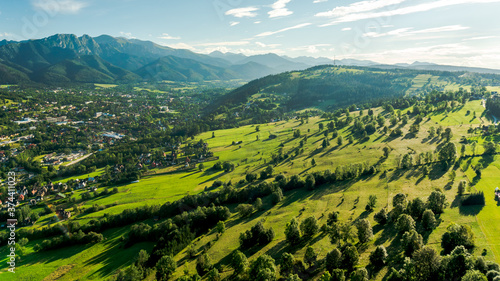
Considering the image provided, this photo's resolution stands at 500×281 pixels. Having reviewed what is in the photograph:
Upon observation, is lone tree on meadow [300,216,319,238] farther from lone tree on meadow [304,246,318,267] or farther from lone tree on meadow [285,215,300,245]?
lone tree on meadow [304,246,318,267]

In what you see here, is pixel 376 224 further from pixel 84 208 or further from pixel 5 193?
pixel 5 193

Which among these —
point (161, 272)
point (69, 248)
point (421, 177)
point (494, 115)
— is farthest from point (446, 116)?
point (69, 248)

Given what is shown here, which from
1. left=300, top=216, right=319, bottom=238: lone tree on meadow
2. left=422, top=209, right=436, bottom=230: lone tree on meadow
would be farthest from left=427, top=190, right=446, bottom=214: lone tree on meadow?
left=300, top=216, right=319, bottom=238: lone tree on meadow

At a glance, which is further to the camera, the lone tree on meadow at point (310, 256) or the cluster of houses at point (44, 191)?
the cluster of houses at point (44, 191)

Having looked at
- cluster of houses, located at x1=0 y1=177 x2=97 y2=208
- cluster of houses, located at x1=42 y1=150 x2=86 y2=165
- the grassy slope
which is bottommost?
the grassy slope

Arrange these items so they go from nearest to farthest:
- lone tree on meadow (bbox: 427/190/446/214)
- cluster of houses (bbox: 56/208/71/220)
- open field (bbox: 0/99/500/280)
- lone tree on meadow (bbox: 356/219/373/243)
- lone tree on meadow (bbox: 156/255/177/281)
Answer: lone tree on meadow (bbox: 356/219/373/243)
lone tree on meadow (bbox: 156/255/177/281)
open field (bbox: 0/99/500/280)
lone tree on meadow (bbox: 427/190/446/214)
cluster of houses (bbox: 56/208/71/220)

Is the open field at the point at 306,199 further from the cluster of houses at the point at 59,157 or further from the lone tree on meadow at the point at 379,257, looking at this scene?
the cluster of houses at the point at 59,157

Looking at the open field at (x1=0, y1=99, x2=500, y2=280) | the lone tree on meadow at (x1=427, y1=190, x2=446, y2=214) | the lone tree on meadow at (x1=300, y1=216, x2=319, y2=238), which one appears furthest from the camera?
the lone tree on meadow at (x1=427, y1=190, x2=446, y2=214)

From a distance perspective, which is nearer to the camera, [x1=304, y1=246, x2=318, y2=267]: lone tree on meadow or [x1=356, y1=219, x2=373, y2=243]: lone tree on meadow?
[x1=304, y1=246, x2=318, y2=267]: lone tree on meadow

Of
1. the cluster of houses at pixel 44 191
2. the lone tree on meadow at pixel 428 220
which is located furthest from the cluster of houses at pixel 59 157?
the lone tree on meadow at pixel 428 220

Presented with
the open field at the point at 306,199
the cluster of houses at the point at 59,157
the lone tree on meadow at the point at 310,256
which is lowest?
the open field at the point at 306,199

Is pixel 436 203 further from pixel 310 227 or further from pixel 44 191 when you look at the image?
pixel 44 191

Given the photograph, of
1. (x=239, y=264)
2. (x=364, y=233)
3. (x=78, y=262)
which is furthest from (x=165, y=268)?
(x=364, y=233)
